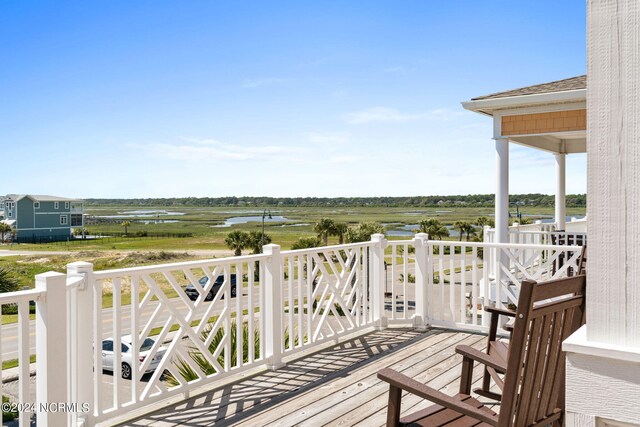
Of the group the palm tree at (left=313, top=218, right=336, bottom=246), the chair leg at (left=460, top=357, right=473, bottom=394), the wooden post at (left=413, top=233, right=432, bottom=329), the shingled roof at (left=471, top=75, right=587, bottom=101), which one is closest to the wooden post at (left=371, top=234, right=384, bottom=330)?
the wooden post at (left=413, top=233, right=432, bottom=329)

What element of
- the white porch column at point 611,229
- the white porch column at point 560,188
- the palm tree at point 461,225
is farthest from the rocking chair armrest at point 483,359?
the palm tree at point 461,225

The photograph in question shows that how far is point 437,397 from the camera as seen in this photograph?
1.80m

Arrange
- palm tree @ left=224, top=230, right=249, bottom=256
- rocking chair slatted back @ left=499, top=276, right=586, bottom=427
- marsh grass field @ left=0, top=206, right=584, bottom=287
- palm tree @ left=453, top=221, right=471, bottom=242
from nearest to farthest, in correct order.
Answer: rocking chair slatted back @ left=499, top=276, right=586, bottom=427
palm tree @ left=224, top=230, right=249, bottom=256
palm tree @ left=453, top=221, right=471, bottom=242
marsh grass field @ left=0, top=206, right=584, bottom=287

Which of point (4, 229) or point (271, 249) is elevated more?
point (271, 249)

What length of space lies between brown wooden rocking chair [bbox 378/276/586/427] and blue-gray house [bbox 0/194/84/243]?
347ft

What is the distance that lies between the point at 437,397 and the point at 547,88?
6.38 metres

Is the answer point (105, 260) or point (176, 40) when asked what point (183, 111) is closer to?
point (105, 260)

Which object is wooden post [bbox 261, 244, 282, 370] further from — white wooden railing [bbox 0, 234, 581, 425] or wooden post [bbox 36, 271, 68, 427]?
wooden post [bbox 36, 271, 68, 427]

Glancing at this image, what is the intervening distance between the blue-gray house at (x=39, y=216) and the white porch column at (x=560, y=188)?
332 ft

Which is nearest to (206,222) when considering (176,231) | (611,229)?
(176,231)

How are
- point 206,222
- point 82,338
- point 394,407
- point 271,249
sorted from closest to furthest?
1. point 394,407
2. point 82,338
3. point 271,249
4. point 206,222

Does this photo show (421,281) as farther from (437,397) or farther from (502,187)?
(437,397)

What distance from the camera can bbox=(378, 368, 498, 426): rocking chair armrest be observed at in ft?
5.89

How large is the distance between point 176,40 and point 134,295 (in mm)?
→ 61768
